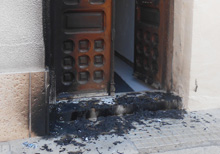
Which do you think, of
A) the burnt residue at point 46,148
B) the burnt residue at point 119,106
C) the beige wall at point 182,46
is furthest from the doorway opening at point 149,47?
the burnt residue at point 46,148

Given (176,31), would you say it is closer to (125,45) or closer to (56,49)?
(56,49)

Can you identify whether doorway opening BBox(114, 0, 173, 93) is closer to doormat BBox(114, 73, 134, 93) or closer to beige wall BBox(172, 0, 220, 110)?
doormat BBox(114, 73, 134, 93)

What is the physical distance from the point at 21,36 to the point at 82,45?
3.96 ft

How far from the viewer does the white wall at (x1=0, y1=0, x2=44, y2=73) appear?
14.2 ft

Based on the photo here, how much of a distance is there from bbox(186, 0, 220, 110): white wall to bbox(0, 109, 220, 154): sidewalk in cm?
51

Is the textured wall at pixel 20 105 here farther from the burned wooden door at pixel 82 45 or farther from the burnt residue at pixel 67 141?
the burned wooden door at pixel 82 45

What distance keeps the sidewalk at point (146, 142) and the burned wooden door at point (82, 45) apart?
0.95 m

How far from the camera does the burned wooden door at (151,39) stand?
5.78 meters

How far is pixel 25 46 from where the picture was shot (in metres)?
4.43

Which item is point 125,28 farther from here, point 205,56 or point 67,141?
point 67,141

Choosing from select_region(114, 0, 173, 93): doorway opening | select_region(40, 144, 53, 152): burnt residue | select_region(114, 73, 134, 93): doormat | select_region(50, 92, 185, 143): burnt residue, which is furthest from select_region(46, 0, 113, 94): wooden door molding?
select_region(40, 144, 53, 152): burnt residue

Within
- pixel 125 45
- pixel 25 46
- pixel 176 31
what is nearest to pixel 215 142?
pixel 176 31

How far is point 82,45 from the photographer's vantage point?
17.9ft

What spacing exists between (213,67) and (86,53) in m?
1.72
